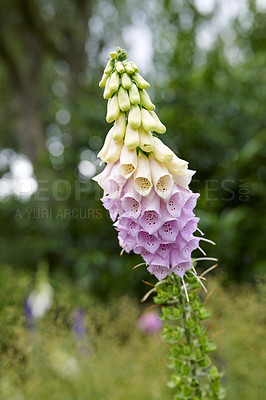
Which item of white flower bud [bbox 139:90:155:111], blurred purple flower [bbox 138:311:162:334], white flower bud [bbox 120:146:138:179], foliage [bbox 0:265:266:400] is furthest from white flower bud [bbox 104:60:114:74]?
blurred purple flower [bbox 138:311:162:334]

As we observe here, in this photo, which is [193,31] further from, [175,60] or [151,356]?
[151,356]

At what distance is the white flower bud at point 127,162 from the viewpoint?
1002 mm

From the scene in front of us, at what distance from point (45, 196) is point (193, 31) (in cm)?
301

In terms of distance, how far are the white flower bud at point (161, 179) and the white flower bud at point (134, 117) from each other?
5.4 inches

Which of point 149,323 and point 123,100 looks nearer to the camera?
point 123,100

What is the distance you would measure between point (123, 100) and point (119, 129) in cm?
8

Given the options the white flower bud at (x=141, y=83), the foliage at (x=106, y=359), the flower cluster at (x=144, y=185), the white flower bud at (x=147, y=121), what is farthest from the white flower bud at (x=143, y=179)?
the foliage at (x=106, y=359)

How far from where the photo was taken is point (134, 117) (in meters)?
0.98

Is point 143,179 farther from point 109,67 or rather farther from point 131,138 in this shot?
point 109,67

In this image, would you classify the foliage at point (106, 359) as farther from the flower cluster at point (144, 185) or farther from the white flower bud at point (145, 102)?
the white flower bud at point (145, 102)

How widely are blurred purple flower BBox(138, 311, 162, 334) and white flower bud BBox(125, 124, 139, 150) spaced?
129 inches

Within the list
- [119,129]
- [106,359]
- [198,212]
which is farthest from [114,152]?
[198,212]

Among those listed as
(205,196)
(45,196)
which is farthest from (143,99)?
(45,196)

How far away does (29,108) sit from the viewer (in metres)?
7.63
